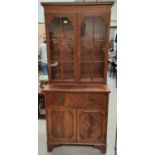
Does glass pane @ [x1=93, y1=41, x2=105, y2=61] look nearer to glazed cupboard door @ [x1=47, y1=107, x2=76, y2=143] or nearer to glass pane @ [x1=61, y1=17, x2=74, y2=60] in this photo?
glass pane @ [x1=61, y1=17, x2=74, y2=60]

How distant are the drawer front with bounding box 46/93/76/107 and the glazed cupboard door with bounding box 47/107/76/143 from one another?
0.07 meters

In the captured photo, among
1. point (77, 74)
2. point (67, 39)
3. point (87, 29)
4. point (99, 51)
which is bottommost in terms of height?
point (77, 74)

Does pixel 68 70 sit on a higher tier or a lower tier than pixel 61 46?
lower

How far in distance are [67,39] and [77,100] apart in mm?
742

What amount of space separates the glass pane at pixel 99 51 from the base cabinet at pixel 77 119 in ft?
1.51

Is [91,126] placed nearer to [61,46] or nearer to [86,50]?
[86,50]

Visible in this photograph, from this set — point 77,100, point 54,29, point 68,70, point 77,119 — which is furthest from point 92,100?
point 54,29

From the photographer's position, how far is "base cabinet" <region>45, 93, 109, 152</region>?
2.18 m

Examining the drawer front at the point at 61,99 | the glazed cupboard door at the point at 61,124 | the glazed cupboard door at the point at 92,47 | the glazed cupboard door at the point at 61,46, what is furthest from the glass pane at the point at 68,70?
the glazed cupboard door at the point at 61,124

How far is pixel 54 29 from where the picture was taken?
7.25 feet

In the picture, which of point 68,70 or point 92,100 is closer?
point 92,100

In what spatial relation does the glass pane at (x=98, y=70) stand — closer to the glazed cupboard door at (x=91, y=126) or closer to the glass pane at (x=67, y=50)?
the glass pane at (x=67, y=50)

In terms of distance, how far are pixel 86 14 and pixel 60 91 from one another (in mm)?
929
